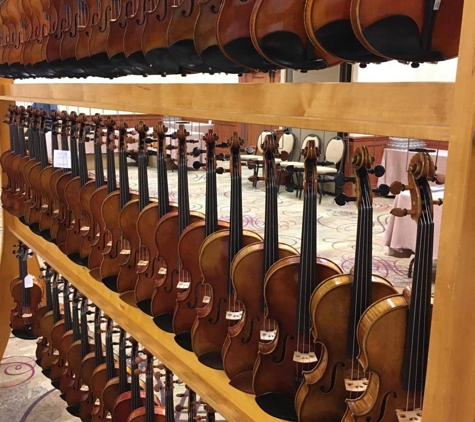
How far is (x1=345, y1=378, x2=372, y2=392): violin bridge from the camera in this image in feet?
3.15

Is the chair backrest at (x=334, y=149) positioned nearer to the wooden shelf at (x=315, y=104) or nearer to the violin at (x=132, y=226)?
the violin at (x=132, y=226)

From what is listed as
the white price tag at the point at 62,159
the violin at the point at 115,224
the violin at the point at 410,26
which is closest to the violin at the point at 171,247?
the violin at the point at 115,224

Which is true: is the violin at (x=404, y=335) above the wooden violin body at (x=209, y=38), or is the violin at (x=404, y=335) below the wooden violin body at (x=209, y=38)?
below

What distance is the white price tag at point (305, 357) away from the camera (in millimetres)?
1041

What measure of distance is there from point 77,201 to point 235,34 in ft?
4.08

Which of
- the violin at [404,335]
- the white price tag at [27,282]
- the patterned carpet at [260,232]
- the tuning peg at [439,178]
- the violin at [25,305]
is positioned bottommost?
the patterned carpet at [260,232]

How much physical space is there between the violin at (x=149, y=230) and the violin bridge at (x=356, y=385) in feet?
2.24

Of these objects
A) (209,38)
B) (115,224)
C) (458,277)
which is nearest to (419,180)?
(458,277)

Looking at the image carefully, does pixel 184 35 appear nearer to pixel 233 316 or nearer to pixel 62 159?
pixel 233 316

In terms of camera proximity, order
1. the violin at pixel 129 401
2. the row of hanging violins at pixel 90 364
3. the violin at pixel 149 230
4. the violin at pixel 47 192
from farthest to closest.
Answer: the violin at pixel 47 192, the violin at pixel 129 401, the row of hanging violins at pixel 90 364, the violin at pixel 149 230

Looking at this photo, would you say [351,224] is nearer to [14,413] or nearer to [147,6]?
[14,413]

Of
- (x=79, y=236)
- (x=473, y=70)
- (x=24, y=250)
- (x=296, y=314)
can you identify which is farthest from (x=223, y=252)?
(x=24, y=250)

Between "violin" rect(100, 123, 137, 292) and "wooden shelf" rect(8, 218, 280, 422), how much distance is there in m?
0.08

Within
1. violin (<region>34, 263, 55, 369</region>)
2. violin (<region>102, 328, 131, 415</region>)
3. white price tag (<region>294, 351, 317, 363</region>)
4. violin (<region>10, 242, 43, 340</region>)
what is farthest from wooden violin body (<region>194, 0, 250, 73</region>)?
violin (<region>10, 242, 43, 340</region>)
